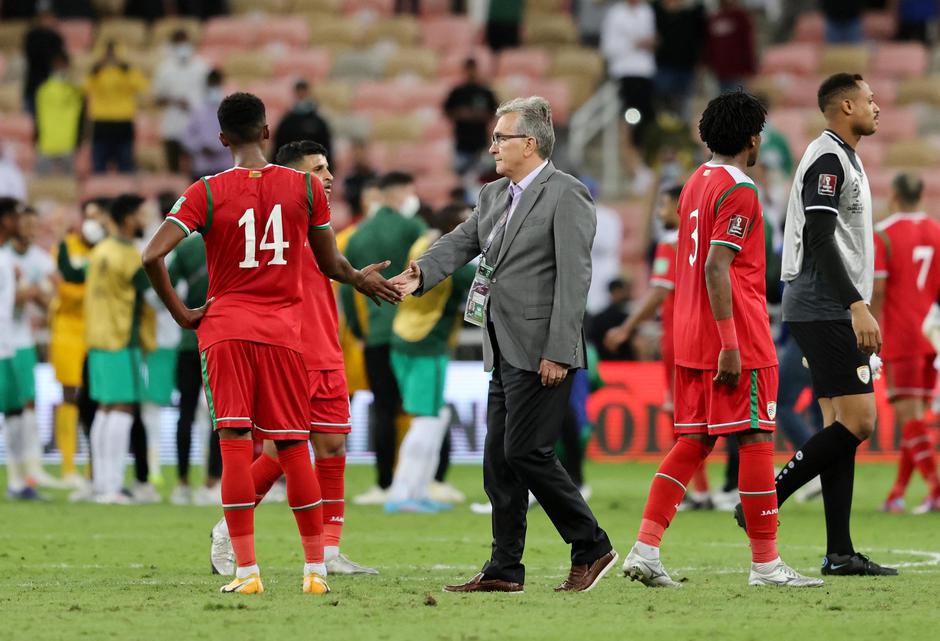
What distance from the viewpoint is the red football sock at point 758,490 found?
7930 millimetres

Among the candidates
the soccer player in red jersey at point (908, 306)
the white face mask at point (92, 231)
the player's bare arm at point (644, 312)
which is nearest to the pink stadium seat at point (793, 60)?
the soccer player in red jersey at point (908, 306)

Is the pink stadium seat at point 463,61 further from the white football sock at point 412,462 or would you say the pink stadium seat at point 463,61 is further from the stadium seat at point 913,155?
the white football sock at point 412,462

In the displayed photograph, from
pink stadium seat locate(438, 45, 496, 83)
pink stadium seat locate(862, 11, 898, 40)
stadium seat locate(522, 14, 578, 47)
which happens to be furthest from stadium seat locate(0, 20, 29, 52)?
pink stadium seat locate(862, 11, 898, 40)

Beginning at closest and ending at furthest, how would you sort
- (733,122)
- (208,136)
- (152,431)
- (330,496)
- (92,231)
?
(733,122)
(330,496)
(92,231)
(152,431)
(208,136)

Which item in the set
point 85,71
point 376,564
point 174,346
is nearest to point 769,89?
point 85,71

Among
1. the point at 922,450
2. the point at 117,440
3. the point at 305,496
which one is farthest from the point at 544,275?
the point at 117,440

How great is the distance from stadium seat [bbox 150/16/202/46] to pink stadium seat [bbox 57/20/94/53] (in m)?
1.09

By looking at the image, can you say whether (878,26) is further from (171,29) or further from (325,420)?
(325,420)

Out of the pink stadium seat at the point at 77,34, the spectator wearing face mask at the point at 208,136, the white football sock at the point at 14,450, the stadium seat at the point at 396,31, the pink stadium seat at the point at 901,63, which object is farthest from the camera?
the pink stadium seat at the point at 77,34

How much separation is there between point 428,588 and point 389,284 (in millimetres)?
1430

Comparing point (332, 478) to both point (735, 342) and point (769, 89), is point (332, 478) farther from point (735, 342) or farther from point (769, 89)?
point (769, 89)

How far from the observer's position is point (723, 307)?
7.77m

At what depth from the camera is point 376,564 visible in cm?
955

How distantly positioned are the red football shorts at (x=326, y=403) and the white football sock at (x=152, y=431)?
5755 millimetres
